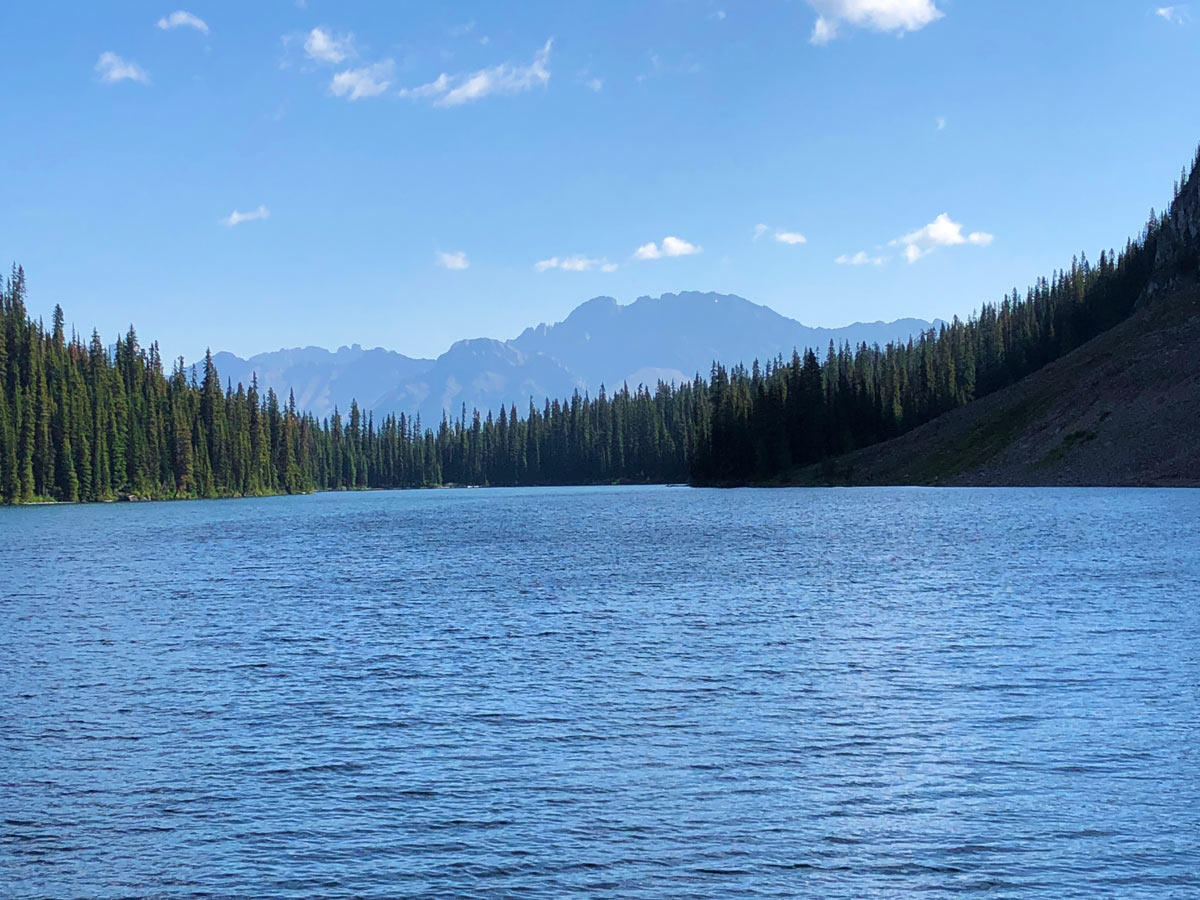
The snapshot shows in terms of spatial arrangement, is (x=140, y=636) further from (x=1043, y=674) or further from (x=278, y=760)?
(x=1043, y=674)

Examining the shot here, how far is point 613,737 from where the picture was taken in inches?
1083

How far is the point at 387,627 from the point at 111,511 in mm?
159181

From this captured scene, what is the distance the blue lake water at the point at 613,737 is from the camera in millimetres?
18812

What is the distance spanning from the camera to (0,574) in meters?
76.1

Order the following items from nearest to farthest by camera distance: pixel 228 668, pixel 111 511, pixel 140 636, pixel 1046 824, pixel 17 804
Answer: pixel 1046 824 → pixel 17 804 → pixel 228 668 → pixel 140 636 → pixel 111 511

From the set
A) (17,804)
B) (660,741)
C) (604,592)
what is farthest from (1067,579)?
(17,804)

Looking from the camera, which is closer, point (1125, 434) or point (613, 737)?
point (613, 737)

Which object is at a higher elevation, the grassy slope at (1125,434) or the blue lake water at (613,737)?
the grassy slope at (1125,434)

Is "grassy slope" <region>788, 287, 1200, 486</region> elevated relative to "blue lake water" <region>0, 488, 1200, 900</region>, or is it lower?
elevated

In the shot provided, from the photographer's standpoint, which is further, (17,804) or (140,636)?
(140,636)

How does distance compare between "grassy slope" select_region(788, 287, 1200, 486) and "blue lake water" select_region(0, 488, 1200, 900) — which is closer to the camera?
"blue lake water" select_region(0, 488, 1200, 900)

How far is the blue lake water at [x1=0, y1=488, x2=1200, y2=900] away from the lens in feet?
61.7

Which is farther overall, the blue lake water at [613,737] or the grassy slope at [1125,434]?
the grassy slope at [1125,434]

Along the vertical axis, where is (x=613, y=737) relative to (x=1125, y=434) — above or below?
below
